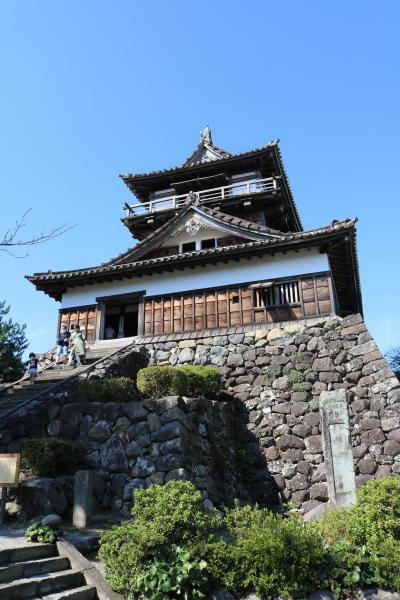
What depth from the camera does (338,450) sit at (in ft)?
30.2

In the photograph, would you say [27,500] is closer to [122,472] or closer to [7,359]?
[122,472]

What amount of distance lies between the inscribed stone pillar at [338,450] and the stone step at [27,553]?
515 centimetres

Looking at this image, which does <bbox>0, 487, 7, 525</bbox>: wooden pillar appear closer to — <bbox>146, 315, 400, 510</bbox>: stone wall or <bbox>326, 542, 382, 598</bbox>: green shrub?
<bbox>326, 542, 382, 598</bbox>: green shrub

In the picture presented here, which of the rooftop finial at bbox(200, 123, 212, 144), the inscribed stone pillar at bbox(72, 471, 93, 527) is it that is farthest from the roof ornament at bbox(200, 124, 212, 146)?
the inscribed stone pillar at bbox(72, 471, 93, 527)

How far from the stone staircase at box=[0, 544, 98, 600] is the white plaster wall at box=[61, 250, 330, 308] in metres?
12.0

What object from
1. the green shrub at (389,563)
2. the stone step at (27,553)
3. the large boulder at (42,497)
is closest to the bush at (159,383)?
the large boulder at (42,497)

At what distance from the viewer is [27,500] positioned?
30.5 ft

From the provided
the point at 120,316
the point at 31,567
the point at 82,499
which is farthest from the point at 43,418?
the point at 120,316

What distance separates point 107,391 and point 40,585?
6.26 metres

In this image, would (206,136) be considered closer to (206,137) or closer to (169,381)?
(206,137)

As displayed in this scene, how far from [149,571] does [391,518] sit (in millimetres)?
3688

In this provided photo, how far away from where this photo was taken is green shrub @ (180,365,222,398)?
13.4 m

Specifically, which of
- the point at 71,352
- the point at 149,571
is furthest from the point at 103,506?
the point at 71,352

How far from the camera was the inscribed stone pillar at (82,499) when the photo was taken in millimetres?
9039
